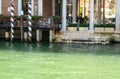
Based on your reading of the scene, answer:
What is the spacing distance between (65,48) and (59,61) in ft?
23.7

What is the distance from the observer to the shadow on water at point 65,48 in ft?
94.6

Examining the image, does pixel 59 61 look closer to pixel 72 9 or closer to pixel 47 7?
pixel 47 7

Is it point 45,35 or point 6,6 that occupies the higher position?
point 6,6

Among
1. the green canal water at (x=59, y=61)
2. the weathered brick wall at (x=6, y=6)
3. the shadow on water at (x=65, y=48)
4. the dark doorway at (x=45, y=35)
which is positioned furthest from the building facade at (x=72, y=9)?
the green canal water at (x=59, y=61)

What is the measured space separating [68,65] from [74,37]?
42.4 ft

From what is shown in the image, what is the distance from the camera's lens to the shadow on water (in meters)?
28.8

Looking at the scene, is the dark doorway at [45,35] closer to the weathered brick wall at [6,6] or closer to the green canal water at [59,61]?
the weathered brick wall at [6,6]

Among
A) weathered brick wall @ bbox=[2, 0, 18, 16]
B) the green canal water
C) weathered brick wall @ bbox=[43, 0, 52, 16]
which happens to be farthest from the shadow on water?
weathered brick wall @ bbox=[43, 0, 52, 16]

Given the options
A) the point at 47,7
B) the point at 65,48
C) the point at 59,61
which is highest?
the point at 47,7

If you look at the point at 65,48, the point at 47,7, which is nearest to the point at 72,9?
the point at 47,7

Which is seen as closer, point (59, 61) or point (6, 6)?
point (59, 61)

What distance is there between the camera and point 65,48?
3089 cm

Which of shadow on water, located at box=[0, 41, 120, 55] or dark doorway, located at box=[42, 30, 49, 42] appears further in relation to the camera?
dark doorway, located at box=[42, 30, 49, 42]

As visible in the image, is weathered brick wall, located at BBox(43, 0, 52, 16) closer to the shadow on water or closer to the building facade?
the building facade
